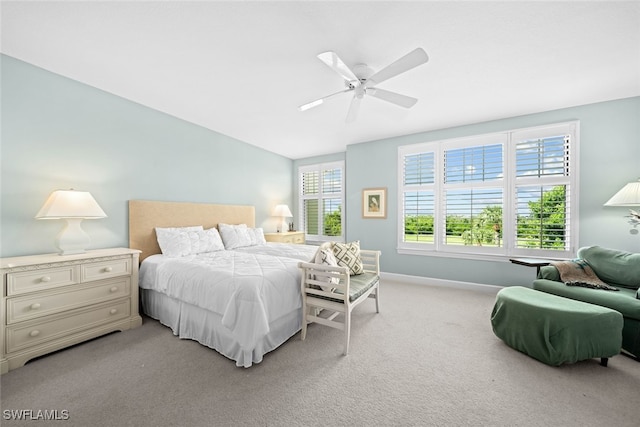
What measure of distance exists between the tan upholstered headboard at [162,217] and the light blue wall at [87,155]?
0.38 feet

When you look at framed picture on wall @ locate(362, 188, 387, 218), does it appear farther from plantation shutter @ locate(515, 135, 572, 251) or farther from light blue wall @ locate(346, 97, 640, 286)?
plantation shutter @ locate(515, 135, 572, 251)

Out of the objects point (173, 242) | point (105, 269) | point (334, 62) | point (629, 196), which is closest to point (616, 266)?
point (629, 196)

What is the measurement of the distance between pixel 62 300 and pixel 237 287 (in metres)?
1.64

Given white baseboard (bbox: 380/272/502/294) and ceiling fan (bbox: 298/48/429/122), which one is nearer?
ceiling fan (bbox: 298/48/429/122)

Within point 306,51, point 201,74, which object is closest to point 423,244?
point 306,51

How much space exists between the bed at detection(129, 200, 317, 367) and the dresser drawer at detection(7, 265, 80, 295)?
65 centimetres

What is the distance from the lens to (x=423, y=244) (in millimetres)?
4289

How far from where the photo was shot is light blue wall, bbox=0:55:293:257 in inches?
89.0

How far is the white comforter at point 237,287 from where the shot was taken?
1903mm

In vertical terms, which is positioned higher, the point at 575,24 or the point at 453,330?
the point at 575,24

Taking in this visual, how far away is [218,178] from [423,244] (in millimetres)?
3838

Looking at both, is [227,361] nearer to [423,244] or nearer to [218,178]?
[218,178]

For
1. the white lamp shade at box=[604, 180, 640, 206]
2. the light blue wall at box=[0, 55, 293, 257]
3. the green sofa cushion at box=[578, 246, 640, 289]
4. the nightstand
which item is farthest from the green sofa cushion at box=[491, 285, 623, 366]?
the light blue wall at box=[0, 55, 293, 257]

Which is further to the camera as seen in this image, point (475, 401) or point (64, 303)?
point (64, 303)
